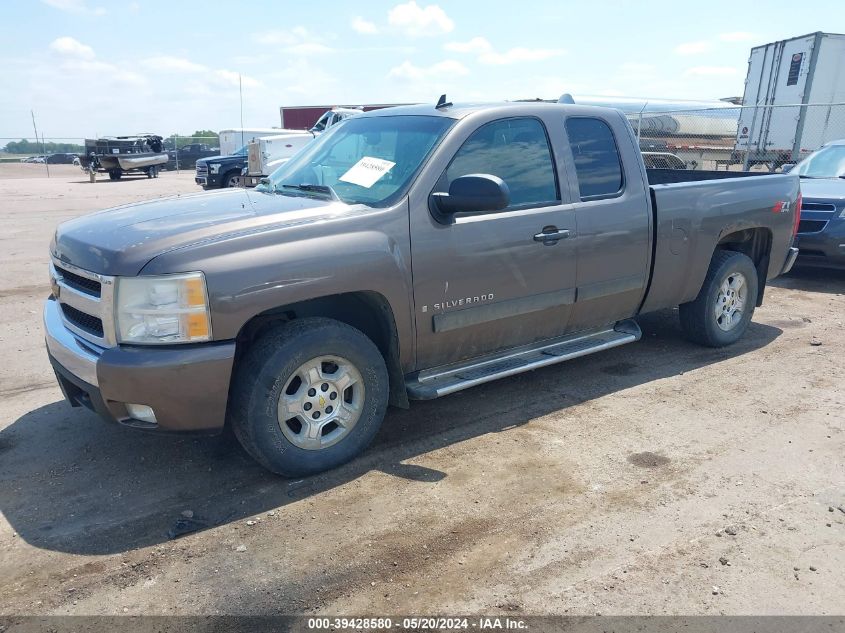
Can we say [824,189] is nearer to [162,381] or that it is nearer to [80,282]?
[162,381]

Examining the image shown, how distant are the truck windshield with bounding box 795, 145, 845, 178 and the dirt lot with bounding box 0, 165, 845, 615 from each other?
5498 millimetres

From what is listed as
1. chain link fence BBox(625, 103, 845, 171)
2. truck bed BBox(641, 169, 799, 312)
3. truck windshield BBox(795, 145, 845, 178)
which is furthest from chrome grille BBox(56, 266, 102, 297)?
chain link fence BBox(625, 103, 845, 171)

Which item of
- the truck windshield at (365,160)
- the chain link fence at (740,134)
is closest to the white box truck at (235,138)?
the chain link fence at (740,134)

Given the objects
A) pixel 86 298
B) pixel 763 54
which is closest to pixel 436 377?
pixel 86 298

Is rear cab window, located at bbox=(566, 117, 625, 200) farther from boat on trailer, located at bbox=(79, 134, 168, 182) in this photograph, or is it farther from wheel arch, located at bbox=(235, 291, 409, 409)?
boat on trailer, located at bbox=(79, 134, 168, 182)

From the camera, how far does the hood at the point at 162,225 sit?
3209mm

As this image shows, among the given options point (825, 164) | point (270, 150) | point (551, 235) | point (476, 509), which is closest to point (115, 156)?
point (270, 150)

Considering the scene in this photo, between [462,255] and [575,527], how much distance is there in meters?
1.62

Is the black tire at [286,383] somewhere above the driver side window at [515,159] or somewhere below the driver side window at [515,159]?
below

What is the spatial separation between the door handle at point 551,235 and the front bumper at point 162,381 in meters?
2.06

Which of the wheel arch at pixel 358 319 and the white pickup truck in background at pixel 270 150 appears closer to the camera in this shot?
the wheel arch at pixel 358 319

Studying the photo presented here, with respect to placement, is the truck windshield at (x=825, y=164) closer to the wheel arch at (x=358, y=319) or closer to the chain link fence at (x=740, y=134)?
the chain link fence at (x=740, y=134)

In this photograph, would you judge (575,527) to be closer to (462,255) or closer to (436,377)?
(436,377)

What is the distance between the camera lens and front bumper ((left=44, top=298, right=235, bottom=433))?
3.13 meters
